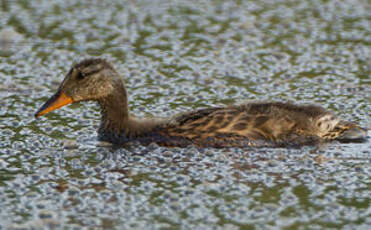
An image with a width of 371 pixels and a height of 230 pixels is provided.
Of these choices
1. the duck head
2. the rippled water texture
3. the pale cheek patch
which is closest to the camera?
the rippled water texture

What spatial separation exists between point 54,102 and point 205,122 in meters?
2.01

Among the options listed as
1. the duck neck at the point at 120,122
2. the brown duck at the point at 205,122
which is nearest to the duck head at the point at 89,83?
the brown duck at the point at 205,122

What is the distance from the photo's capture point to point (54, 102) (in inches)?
384

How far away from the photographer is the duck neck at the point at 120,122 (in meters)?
9.65

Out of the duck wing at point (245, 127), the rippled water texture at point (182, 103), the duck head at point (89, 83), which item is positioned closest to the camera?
the rippled water texture at point (182, 103)

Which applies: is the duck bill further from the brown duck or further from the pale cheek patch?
the pale cheek patch

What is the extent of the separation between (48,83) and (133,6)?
461cm

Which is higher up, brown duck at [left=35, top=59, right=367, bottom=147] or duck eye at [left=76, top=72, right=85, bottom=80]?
duck eye at [left=76, top=72, right=85, bottom=80]

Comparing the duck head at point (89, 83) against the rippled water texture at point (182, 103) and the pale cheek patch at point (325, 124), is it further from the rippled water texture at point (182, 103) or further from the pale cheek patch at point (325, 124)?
the pale cheek patch at point (325, 124)

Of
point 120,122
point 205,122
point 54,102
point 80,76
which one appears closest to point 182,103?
point 120,122

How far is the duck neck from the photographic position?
9.65 metres

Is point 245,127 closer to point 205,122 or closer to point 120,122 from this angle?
point 205,122

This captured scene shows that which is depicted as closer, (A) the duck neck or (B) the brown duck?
(B) the brown duck

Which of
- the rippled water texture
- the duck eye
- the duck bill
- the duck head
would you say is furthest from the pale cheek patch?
the duck bill
